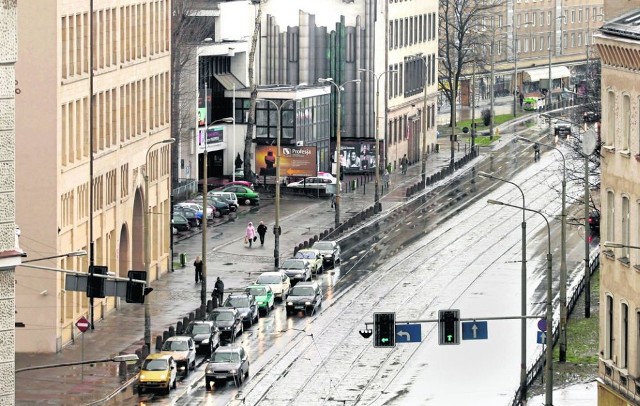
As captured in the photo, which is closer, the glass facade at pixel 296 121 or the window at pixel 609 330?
the window at pixel 609 330

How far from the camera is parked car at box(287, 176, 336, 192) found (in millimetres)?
135250

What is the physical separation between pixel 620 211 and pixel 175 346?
77.8ft

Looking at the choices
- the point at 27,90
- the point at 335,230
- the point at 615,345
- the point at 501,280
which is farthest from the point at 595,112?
the point at 615,345

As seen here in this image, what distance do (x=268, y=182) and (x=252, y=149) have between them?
3.64 meters

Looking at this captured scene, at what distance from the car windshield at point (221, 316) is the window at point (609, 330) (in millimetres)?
26761

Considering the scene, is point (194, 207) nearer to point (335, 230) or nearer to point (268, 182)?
point (335, 230)

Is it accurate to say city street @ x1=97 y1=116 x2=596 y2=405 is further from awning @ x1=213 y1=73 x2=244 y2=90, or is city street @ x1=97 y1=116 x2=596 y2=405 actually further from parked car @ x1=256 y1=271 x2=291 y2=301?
awning @ x1=213 y1=73 x2=244 y2=90

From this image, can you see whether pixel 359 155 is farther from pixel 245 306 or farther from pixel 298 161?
pixel 245 306

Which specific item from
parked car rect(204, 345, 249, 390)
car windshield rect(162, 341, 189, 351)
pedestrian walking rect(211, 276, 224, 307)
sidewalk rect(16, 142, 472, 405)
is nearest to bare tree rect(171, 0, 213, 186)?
sidewalk rect(16, 142, 472, 405)

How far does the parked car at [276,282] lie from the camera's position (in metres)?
95.7

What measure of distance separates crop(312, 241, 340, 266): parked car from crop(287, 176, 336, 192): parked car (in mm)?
26548

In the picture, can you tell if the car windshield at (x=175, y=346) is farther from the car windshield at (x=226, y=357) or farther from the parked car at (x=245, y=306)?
the parked car at (x=245, y=306)

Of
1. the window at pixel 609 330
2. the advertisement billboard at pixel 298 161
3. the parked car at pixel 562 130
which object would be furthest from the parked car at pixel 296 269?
the window at pixel 609 330

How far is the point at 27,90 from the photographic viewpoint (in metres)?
84.0
